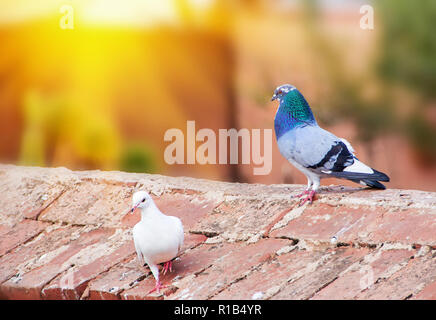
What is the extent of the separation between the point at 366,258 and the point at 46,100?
3980mm

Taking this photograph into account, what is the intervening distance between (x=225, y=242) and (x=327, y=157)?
554 millimetres

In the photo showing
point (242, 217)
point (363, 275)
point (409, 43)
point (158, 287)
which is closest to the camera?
point (363, 275)

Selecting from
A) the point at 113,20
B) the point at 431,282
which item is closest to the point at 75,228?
the point at 431,282

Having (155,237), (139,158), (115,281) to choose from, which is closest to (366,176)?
(155,237)

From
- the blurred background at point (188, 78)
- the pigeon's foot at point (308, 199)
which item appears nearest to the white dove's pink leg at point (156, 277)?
the pigeon's foot at point (308, 199)

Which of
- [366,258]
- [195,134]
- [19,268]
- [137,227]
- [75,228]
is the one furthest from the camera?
[195,134]

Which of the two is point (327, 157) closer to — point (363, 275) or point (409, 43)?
point (363, 275)

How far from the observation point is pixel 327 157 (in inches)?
95.7

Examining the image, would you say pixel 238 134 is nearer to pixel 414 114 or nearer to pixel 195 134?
pixel 195 134

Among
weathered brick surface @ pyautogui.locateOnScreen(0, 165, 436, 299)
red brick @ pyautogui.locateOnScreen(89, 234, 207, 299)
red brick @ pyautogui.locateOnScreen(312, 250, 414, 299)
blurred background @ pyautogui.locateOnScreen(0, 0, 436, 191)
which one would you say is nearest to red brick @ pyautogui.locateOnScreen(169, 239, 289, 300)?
weathered brick surface @ pyautogui.locateOnScreen(0, 165, 436, 299)

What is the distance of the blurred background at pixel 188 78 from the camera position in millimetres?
5148

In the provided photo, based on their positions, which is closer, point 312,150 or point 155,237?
point 155,237

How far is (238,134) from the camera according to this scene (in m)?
5.19

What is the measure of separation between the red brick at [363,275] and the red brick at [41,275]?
736mm
